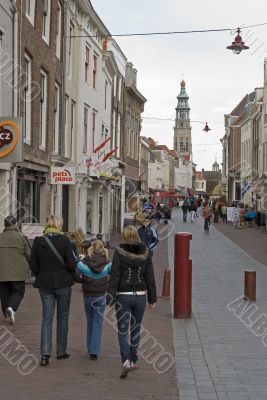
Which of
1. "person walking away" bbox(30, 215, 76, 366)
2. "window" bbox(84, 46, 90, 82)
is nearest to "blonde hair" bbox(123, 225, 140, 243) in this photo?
"person walking away" bbox(30, 215, 76, 366)

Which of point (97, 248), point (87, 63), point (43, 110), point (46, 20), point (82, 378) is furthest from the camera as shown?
point (87, 63)

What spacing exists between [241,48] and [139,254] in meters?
11.1

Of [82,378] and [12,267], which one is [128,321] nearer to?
[82,378]

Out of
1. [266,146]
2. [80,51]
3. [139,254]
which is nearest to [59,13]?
[80,51]

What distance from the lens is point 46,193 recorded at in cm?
1895

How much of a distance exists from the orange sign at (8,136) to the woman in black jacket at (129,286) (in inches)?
257

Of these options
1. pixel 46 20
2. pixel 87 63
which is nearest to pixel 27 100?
pixel 46 20

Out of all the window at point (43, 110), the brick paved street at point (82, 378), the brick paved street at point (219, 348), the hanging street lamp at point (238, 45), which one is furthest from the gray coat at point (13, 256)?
the hanging street lamp at point (238, 45)

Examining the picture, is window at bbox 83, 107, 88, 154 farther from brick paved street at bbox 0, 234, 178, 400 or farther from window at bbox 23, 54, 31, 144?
brick paved street at bbox 0, 234, 178, 400

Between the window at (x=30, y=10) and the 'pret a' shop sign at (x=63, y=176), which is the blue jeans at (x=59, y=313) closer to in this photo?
the 'pret a' shop sign at (x=63, y=176)

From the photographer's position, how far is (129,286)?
698 centimetres

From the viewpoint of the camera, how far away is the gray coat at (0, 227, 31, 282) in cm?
952

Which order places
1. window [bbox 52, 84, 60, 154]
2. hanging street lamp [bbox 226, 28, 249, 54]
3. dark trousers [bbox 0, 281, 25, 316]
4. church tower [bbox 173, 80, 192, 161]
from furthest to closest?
1. church tower [bbox 173, 80, 192, 161]
2. window [bbox 52, 84, 60, 154]
3. hanging street lamp [bbox 226, 28, 249, 54]
4. dark trousers [bbox 0, 281, 25, 316]

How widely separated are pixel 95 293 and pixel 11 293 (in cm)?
256
